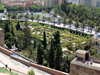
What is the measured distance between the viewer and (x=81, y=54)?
9.02 metres

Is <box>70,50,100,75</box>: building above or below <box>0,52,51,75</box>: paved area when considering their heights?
above

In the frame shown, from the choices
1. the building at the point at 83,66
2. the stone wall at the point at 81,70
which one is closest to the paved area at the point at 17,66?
the building at the point at 83,66

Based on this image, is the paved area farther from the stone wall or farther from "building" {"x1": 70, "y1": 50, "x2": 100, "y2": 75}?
the stone wall

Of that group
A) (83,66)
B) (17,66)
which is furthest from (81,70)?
(17,66)

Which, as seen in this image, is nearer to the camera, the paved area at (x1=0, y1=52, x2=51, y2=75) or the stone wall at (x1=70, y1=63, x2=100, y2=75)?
the stone wall at (x1=70, y1=63, x2=100, y2=75)

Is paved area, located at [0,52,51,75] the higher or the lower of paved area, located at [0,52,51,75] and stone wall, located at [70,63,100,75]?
the lower

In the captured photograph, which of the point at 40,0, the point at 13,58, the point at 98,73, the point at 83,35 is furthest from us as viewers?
the point at 40,0

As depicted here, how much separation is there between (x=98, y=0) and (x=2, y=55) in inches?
3490

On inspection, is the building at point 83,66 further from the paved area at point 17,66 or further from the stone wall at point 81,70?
the paved area at point 17,66

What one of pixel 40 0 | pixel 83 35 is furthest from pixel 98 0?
pixel 83 35

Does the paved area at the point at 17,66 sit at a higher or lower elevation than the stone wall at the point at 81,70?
lower

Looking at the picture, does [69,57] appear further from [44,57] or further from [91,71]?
[91,71]

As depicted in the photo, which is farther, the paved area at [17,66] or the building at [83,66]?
the paved area at [17,66]

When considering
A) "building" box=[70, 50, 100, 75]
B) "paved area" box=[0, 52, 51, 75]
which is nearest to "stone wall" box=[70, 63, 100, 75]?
"building" box=[70, 50, 100, 75]
